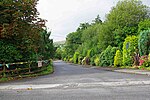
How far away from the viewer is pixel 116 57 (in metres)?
37.6

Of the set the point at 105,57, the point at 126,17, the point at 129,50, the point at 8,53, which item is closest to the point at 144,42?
the point at 129,50

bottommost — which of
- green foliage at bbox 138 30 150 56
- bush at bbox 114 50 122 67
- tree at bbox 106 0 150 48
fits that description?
bush at bbox 114 50 122 67

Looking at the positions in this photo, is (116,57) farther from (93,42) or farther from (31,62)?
(93,42)

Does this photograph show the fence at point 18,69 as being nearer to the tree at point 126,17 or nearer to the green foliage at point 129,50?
the green foliage at point 129,50

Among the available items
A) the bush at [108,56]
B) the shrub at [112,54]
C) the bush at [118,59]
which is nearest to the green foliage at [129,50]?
the bush at [118,59]

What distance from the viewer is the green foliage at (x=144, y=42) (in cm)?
3094

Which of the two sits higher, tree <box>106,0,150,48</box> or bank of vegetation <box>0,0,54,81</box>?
tree <box>106,0,150,48</box>

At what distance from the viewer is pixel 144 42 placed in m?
31.1

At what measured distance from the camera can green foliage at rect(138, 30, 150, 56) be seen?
3094 cm

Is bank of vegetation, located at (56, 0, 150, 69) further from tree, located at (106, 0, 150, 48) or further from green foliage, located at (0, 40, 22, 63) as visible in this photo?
green foliage, located at (0, 40, 22, 63)

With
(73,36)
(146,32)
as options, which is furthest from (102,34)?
(73,36)

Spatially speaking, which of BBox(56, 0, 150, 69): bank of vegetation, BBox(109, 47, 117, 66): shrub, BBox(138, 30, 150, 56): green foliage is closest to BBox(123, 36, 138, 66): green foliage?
BBox(56, 0, 150, 69): bank of vegetation

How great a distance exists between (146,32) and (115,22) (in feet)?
53.8

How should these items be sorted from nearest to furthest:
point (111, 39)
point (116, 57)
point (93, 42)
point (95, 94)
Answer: point (95, 94) < point (116, 57) < point (111, 39) < point (93, 42)
